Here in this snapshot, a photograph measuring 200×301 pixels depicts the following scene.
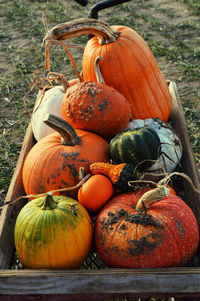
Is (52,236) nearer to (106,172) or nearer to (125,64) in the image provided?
(106,172)

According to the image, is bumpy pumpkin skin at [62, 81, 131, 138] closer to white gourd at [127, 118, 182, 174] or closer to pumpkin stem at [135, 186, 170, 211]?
white gourd at [127, 118, 182, 174]

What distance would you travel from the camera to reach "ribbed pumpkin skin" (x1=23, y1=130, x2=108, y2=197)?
73.3 inches

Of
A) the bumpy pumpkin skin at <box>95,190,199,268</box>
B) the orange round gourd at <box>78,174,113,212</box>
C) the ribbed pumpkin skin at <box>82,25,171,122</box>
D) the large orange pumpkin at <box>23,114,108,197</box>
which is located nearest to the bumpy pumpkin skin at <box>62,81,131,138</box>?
the large orange pumpkin at <box>23,114,108,197</box>

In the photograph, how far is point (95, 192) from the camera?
1.71m

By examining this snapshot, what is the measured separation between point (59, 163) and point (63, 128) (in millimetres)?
184

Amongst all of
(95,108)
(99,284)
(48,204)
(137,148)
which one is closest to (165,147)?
(137,148)

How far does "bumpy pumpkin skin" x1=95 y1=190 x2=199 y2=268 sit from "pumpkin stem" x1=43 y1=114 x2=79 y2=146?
1.54 ft

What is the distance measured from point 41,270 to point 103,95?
3.32ft

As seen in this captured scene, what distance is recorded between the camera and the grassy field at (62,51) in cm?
392

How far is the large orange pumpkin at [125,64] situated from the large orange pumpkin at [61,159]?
54cm

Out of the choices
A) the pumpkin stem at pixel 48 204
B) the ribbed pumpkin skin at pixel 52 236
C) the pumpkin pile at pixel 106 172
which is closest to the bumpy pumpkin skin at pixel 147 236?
the pumpkin pile at pixel 106 172

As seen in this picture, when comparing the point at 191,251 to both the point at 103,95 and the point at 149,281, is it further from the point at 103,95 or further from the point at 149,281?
the point at 103,95

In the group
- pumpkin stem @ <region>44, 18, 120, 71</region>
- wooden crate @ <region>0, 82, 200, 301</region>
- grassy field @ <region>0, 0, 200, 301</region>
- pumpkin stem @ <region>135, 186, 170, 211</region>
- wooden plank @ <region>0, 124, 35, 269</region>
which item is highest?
pumpkin stem @ <region>44, 18, 120, 71</region>

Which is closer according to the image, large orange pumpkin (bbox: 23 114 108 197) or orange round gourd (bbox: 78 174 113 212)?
orange round gourd (bbox: 78 174 113 212)
